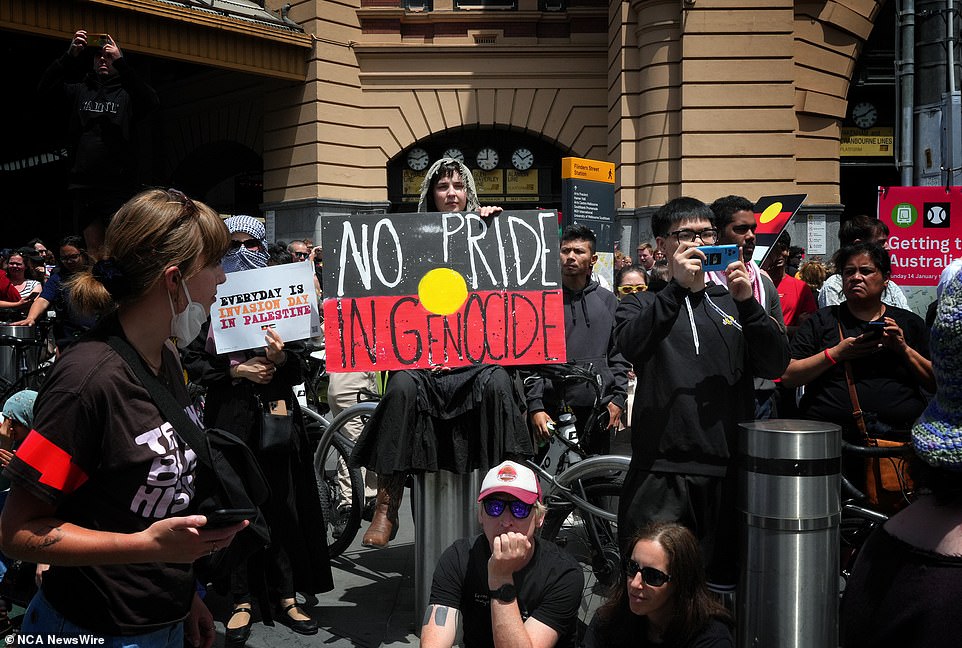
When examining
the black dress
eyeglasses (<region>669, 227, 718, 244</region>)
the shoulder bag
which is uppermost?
eyeglasses (<region>669, 227, 718, 244</region>)

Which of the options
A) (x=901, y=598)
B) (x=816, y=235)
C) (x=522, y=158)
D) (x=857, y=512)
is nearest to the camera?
(x=901, y=598)

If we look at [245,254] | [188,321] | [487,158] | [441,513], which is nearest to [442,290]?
[441,513]

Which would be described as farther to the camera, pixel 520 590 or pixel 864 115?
pixel 864 115

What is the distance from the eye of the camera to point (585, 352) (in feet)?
17.6

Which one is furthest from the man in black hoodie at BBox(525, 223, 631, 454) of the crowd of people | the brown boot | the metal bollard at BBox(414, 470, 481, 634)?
the brown boot

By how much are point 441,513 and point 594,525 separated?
0.90 metres

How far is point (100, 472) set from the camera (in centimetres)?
192

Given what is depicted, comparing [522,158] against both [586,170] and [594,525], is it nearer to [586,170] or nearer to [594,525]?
[586,170]

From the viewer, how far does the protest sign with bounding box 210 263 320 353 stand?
4.20 m

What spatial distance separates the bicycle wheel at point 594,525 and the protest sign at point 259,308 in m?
1.65

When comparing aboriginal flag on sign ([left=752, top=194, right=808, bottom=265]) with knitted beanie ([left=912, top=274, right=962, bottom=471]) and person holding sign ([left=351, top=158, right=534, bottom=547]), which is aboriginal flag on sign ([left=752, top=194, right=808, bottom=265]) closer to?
person holding sign ([left=351, top=158, right=534, bottom=547])

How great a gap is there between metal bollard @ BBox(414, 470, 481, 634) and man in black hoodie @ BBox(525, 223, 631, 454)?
743mm

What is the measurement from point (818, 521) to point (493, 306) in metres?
1.90

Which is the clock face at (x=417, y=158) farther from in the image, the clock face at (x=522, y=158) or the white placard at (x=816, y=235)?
the white placard at (x=816, y=235)
